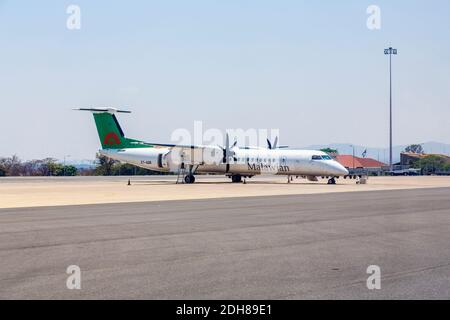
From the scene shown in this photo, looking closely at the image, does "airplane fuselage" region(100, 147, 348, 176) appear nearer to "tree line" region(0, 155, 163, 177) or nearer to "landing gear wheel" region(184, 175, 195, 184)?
"landing gear wheel" region(184, 175, 195, 184)

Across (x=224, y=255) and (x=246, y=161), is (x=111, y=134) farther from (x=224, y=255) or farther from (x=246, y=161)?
(x=224, y=255)

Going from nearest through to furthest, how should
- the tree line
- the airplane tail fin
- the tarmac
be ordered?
the tarmac → the airplane tail fin → the tree line

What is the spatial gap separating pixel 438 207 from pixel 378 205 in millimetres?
2377

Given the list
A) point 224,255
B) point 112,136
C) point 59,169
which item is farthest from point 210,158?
point 59,169

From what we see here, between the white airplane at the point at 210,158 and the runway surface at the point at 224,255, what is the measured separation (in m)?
30.9

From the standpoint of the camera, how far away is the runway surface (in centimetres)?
803

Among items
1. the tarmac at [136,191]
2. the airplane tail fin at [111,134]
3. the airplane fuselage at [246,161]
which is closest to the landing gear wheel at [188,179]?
the airplane fuselage at [246,161]

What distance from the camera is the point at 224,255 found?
11.0 m

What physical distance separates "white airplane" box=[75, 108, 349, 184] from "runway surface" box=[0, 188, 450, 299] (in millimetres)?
30905

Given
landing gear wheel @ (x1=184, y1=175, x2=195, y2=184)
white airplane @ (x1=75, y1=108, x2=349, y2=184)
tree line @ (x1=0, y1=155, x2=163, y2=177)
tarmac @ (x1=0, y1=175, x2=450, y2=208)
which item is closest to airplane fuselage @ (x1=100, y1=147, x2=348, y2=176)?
white airplane @ (x1=75, y1=108, x2=349, y2=184)

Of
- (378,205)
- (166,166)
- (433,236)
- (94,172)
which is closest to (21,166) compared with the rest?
(94,172)

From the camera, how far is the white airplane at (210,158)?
167 ft

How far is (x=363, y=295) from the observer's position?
7.73 meters

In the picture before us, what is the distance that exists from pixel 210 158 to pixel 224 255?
43.1 m
